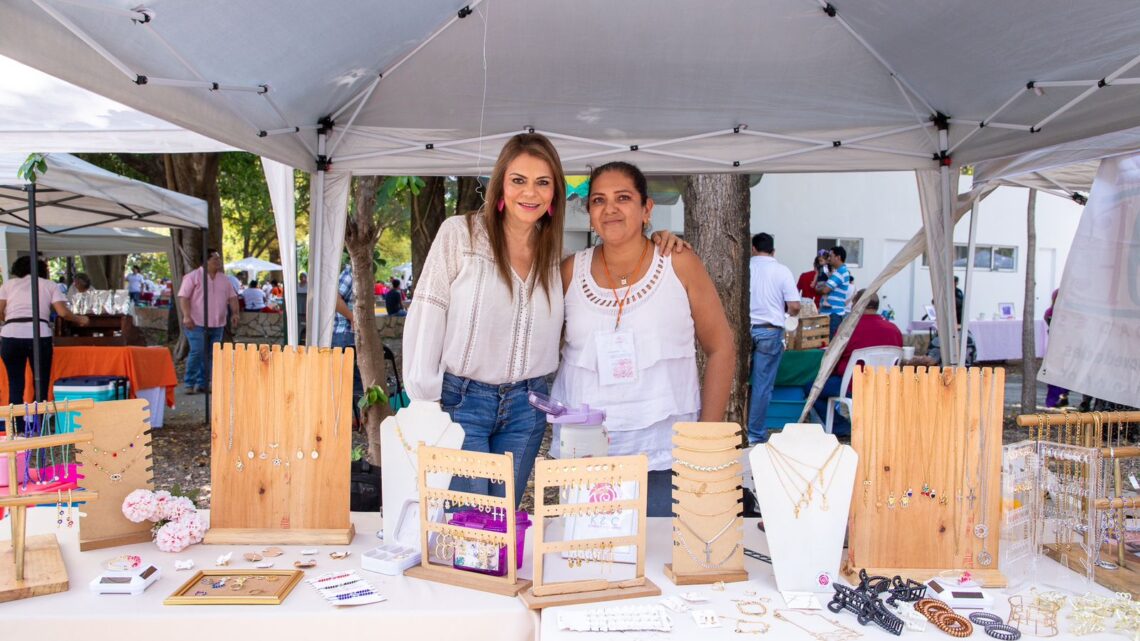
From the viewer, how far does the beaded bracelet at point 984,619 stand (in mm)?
1316

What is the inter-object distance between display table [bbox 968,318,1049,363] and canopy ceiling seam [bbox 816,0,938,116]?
28.3 feet

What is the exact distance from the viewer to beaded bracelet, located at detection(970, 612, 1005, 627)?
1316 mm

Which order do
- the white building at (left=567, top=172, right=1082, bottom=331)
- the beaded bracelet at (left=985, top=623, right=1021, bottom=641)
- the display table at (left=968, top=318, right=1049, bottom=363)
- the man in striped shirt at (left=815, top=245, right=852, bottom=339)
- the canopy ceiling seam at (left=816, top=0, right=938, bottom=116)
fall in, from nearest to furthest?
the beaded bracelet at (left=985, top=623, right=1021, bottom=641), the canopy ceiling seam at (left=816, top=0, right=938, bottom=116), the man in striped shirt at (left=815, top=245, right=852, bottom=339), the display table at (left=968, top=318, right=1049, bottom=363), the white building at (left=567, top=172, right=1082, bottom=331)

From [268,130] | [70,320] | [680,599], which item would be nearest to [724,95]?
[268,130]

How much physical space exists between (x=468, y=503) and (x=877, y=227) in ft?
47.5

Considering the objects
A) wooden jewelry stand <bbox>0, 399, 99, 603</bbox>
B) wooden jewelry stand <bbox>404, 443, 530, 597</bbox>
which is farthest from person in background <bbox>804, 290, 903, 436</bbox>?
wooden jewelry stand <bbox>0, 399, 99, 603</bbox>

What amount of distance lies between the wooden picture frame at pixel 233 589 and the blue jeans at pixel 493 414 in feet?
1.66

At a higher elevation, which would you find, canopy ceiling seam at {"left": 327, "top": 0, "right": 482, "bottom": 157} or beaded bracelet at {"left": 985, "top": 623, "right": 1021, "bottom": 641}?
canopy ceiling seam at {"left": 327, "top": 0, "right": 482, "bottom": 157}

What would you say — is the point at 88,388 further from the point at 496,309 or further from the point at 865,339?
the point at 865,339

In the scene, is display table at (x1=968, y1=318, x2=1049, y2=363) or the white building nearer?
display table at (x1=968, y1=318, x2=1049, y2=363)

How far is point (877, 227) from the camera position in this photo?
14.6 metres

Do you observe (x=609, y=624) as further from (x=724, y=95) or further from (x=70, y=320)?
(x=70, y=320)

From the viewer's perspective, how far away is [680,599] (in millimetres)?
1384

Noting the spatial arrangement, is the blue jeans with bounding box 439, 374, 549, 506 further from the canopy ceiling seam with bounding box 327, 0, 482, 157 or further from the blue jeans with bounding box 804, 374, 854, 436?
the blue jeans with bounding box 804, 374, 854, 436
